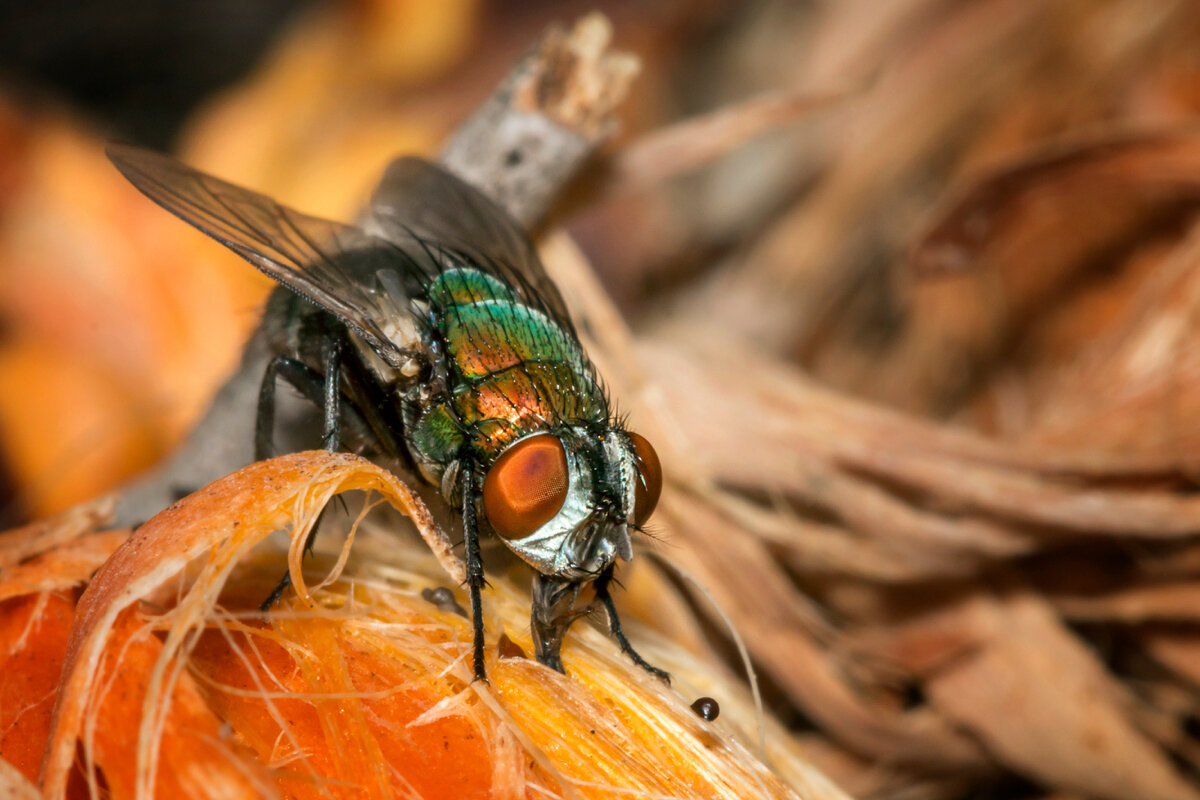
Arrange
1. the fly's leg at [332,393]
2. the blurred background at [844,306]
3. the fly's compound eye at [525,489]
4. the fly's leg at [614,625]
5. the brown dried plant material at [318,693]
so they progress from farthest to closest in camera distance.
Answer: the blurred background at [844,306], the fly's leg at [332,393], the fly's leg at [614,625], the fly's compound eye at [525,489], the brown dried plant material at [318,693]

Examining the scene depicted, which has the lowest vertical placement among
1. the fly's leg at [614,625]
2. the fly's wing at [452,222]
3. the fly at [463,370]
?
the fly's leg at [614,625]

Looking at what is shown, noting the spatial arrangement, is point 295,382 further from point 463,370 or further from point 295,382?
point 463,370

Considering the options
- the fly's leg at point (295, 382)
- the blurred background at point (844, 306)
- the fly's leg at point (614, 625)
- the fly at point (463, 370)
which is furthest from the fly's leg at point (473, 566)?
the blurred background at point (844, 306)

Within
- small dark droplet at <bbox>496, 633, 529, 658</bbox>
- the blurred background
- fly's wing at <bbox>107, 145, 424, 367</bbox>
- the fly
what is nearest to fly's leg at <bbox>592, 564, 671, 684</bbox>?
the fly

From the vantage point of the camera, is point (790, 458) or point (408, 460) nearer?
point (408, 460)

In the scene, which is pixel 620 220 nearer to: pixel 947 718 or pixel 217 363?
pixel 217 363

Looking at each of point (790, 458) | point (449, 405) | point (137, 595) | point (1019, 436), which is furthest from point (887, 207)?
point (137, 595)

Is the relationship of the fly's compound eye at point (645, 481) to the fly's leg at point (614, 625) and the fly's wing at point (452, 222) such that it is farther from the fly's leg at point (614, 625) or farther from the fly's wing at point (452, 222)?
the fly's wing at point (452, 222)

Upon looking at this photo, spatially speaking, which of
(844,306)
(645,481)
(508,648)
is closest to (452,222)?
(645,481)

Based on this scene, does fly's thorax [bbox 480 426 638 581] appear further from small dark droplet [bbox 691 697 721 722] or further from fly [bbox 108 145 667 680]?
small dark droplet [bbox 691 697 721 722]
